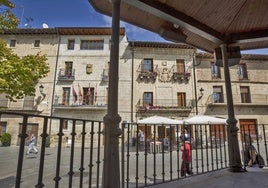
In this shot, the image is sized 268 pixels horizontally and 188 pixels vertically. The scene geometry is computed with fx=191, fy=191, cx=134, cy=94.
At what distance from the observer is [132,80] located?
20.4m

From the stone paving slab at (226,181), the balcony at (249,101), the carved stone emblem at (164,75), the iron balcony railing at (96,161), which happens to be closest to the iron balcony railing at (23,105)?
the iron balcony railing at (96,161)

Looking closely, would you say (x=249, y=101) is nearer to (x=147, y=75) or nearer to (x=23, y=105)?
(x=147, y=75)

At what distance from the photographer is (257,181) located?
2861 millimetres

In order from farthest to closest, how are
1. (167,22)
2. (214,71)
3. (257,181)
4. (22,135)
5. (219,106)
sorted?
(214,71), (219,106), (167,22), (257,181), (22,135)

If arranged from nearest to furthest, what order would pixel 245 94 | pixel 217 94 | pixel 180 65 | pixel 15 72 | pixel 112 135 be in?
pixel 112 135 → pixel 15 72 → pixel 217 94 → pixel 180 65 → pixel 245 94

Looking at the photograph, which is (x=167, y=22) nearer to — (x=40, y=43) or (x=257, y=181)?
(x=257, y=181)

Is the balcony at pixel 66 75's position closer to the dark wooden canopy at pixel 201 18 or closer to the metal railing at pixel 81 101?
the metal railing at pixel 81 101

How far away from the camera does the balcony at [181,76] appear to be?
2073 centimetres

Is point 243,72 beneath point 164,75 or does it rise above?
above

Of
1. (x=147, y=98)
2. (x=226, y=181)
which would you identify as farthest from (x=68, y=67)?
(x=226, y=181)

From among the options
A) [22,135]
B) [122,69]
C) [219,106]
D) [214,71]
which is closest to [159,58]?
[122,69]

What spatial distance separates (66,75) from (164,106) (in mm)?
10814

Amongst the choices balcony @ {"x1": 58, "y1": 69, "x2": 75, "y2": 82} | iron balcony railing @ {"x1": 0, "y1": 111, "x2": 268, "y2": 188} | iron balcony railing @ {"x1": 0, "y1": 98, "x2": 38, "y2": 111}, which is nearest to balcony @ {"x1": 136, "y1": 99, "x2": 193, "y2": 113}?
balcony @ {"x1": 58, "y1": 69, "x2": 75, "y2": 82}

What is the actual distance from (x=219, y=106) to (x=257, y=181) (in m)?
19.1
